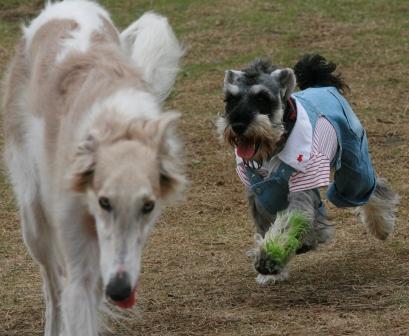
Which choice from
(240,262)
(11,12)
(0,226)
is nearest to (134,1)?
(11,12)

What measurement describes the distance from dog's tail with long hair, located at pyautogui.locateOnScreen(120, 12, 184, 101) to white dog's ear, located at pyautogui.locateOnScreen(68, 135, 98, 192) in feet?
5.47

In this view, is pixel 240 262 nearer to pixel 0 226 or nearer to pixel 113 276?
pixel 0 226

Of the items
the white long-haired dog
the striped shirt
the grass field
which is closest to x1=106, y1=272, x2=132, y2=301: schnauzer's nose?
the white long-haired dog

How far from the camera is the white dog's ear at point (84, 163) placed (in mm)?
4566

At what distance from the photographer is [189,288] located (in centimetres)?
668

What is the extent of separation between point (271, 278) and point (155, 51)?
1586 millimetres

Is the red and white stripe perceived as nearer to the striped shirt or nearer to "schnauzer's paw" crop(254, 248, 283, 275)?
the striped shirt

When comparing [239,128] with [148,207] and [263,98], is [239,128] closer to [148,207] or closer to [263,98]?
[263,98]

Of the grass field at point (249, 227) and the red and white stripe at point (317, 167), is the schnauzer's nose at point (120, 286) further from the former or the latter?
the red and white stripe at point (317, 167)

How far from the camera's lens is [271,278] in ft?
22.0

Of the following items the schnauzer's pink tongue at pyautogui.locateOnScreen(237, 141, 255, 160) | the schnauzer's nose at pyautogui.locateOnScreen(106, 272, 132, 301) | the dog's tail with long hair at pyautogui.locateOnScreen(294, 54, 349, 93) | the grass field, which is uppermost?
the schnauzer's nose at pyautogui.locateOnScreen(106, 272, 132, 301)

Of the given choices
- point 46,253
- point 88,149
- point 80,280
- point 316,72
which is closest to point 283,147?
point 316,72

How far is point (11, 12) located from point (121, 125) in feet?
35.5

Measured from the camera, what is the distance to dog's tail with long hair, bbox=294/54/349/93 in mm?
7602
